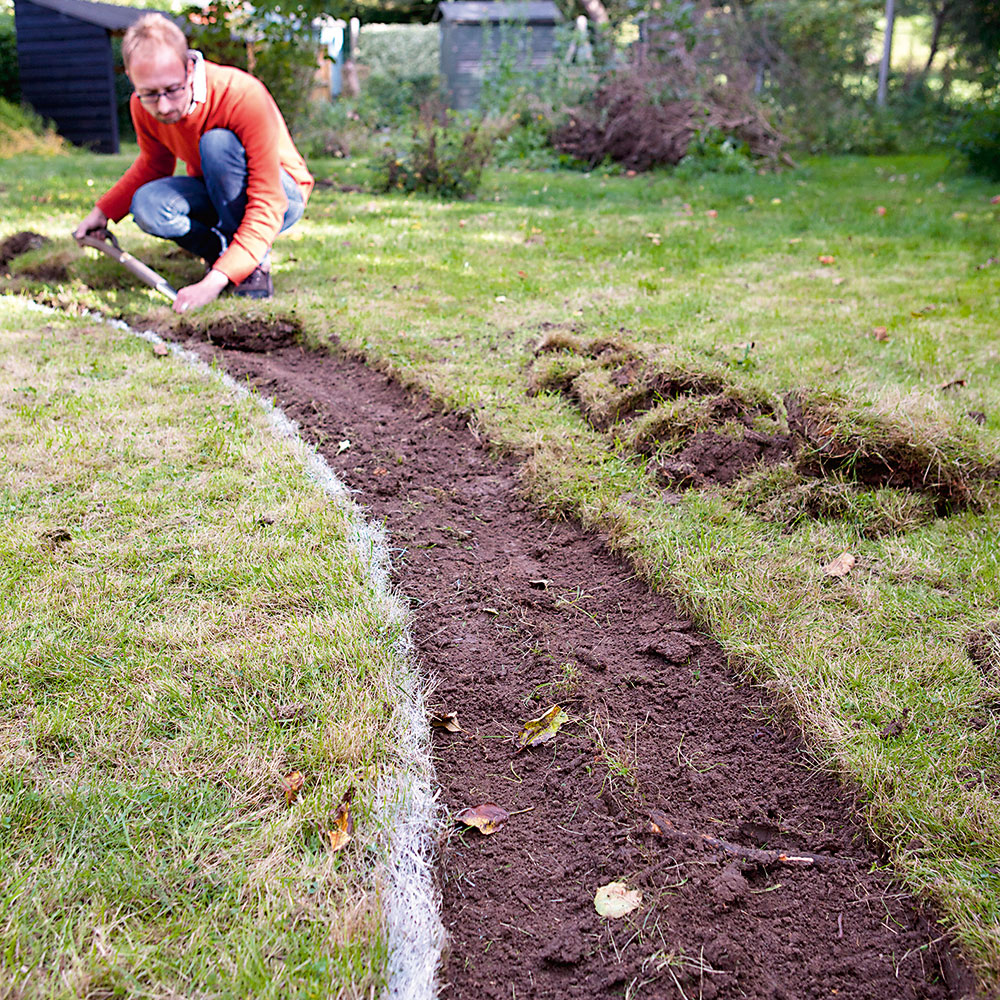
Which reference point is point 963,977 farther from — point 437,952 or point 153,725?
point 153,725

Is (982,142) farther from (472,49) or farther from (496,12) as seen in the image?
(472,49)

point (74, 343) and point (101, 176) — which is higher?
point (101, 176)

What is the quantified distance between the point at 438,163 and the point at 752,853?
26.7 feet

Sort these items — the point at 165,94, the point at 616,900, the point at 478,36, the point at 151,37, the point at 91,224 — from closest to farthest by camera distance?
the point at 616,900 < the point at 151,37 < the point at 165,94 < the point at 91,224 < the point at 478,36

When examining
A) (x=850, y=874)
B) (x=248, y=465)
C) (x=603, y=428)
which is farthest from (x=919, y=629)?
(x=248, y=465)

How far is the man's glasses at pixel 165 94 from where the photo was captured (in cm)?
406

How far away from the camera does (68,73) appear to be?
1521cm

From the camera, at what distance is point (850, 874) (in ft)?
5.13

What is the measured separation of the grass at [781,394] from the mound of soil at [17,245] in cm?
30

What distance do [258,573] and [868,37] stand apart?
20508 millimetres


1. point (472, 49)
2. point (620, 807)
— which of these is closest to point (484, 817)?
point (620, 807)

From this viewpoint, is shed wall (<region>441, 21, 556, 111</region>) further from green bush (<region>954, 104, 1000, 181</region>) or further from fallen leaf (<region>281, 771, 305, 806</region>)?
fallen leaf (<region>281, 771, 305, 806</region>)

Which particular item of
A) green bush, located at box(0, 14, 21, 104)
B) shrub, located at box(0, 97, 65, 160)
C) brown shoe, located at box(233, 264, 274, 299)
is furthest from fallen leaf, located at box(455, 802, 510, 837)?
green bush, located at box(0, 14, 21, 104)

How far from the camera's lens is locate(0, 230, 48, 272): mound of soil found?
5488 millimetres
